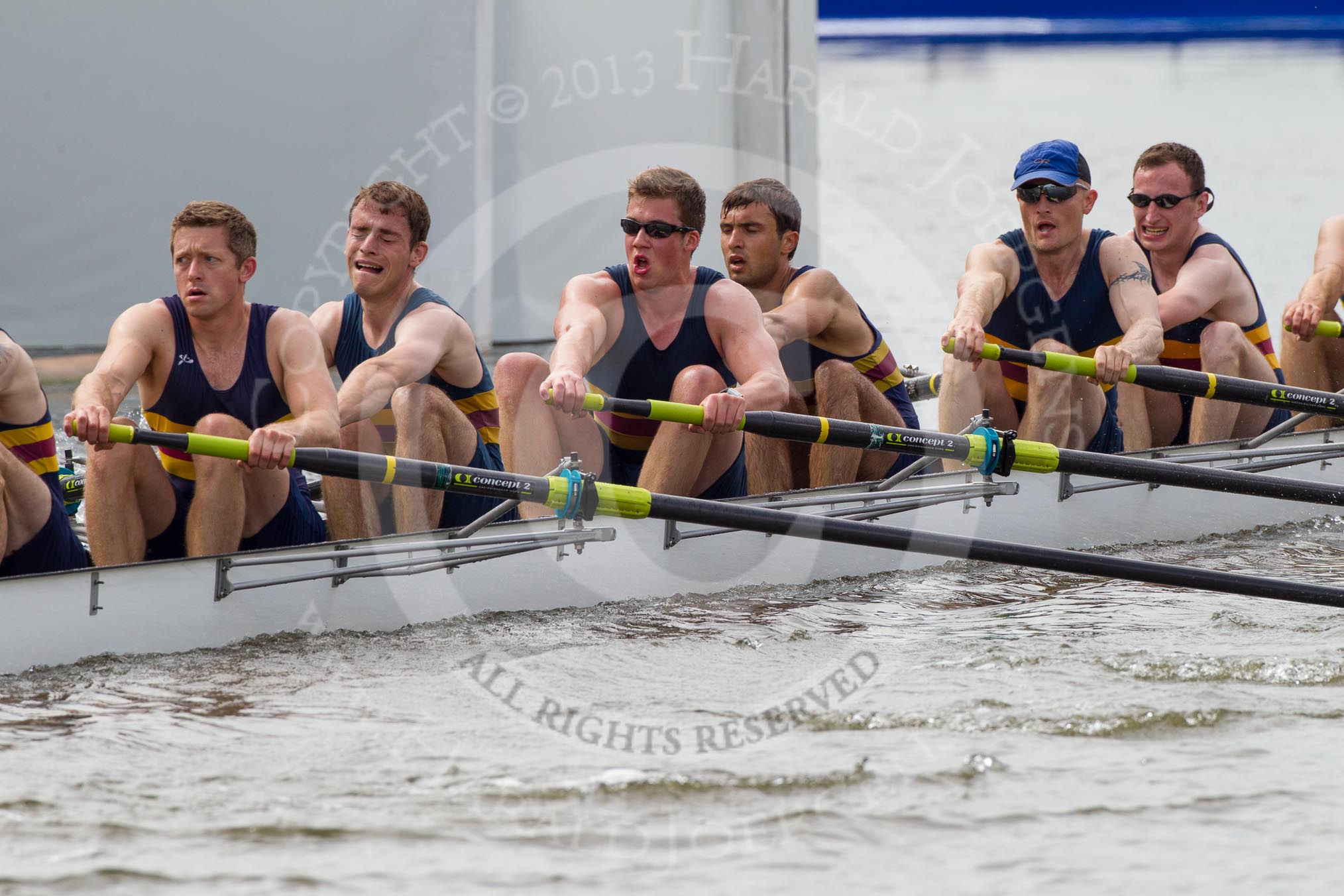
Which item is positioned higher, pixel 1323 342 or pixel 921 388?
pixel 1323 342

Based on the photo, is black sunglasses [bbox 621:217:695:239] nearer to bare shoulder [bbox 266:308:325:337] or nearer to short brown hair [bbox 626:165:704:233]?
short brown hair [bbox 626:165:704:233]

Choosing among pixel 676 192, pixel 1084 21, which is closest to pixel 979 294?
pixel 676 192

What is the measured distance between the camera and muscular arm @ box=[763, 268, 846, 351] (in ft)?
16.6

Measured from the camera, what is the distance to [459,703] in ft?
11.7

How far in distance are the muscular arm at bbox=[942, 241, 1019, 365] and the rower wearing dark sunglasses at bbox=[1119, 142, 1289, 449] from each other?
28.2 inches

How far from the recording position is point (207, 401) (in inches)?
162

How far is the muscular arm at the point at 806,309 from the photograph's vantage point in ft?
16.6

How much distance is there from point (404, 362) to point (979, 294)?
2.07 meters

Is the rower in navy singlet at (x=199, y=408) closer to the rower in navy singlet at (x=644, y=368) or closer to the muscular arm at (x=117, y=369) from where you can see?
the muscular arm at (x=117, y=369)

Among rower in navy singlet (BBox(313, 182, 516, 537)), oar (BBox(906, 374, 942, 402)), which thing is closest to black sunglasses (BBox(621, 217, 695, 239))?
rower in navy singlet (BBox(313, 182, 516, 537))

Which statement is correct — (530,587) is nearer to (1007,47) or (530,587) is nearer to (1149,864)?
(1149,864)

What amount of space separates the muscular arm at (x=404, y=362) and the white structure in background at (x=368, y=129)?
4074 millimetres

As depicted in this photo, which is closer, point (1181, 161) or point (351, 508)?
point (351, 508)

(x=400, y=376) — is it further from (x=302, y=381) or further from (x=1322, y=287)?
(x=1322, y=287)
